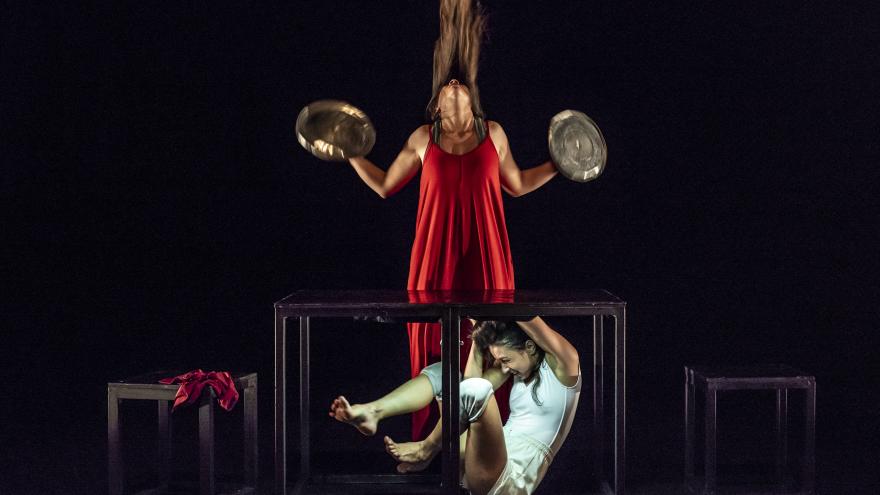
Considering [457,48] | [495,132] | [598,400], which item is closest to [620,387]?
[598,400]

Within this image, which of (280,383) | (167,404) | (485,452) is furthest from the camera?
(167,404)

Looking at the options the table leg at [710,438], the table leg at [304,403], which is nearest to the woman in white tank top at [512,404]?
the table leg at [304,403]

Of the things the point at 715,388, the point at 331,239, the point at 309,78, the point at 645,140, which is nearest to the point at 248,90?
the point at 309,78

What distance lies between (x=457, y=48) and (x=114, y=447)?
6.70 feet

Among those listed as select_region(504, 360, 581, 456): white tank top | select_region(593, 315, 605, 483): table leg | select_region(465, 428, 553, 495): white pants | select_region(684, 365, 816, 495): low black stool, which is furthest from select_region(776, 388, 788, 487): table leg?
select_region(465, 428, 553, 495): white pants

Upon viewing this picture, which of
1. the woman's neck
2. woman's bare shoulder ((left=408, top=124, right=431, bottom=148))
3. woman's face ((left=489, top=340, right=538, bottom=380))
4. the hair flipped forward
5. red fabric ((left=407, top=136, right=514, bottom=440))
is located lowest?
woman's face ((left=489, top=340, right=538, bottom=380))

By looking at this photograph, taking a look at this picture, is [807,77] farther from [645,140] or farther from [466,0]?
[466,0]

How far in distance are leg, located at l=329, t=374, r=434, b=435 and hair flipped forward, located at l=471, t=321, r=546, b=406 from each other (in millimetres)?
271

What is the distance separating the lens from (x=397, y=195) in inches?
241

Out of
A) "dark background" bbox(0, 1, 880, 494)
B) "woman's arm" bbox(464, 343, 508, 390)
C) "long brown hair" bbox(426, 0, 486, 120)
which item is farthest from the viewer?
"dark background" bbox(0, 1, 880, 494)

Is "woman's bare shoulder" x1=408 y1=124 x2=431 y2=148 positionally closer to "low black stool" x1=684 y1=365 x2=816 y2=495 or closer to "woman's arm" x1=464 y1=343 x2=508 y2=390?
"woman's arm" x1=464 y1=343 x2=508 y2=390

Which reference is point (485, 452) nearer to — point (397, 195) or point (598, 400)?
point (598, 400)

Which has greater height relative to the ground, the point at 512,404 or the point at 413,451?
the point at 512,404

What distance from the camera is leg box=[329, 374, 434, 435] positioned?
4.31m
